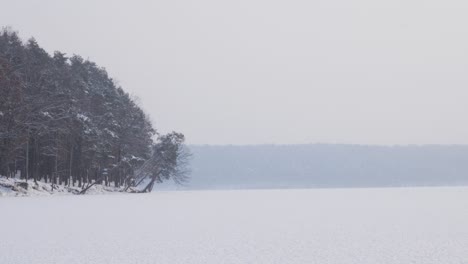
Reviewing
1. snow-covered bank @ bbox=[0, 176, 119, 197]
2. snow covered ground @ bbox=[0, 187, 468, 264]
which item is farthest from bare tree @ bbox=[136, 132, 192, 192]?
snow covered ground @ bbox=[0, 187, 468, 264]

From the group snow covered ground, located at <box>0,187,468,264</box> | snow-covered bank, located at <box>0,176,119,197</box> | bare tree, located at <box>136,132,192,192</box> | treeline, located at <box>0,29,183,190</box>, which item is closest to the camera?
snow covered ground, located at <box>0,187,468,264</box>

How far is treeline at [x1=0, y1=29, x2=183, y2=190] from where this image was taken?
50500 millimetres

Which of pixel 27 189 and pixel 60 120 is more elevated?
pixel 60 120

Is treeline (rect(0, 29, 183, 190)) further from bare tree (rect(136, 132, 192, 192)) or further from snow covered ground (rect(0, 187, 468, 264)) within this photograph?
snow covered ground (rect(0, 187, 468, 264))

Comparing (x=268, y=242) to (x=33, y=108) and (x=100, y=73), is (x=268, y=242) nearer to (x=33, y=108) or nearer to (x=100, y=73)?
(x=33, y=108)

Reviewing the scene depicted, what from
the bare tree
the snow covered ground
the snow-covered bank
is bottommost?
the snow covered ground

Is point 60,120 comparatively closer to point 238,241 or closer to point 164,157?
point 164,157

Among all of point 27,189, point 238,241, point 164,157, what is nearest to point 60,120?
point 27,189

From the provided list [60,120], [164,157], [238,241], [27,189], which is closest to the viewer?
[238,241]

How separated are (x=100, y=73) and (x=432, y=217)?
216ft

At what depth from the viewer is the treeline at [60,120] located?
5050 cm

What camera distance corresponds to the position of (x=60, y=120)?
59562 mm

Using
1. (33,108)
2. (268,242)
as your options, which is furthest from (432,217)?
(33,108)

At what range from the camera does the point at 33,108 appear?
54656 millimetres
